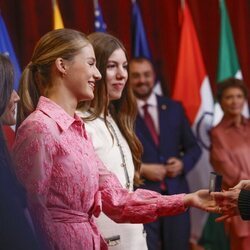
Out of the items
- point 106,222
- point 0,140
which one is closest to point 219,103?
point 106,222

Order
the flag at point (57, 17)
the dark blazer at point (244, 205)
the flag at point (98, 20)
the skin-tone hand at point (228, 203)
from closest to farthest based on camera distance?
the skin-tone hand at point (228, 203), the dark blazer at point (244, 205), the flag at point (57, 17), the flag at point (98, 20)

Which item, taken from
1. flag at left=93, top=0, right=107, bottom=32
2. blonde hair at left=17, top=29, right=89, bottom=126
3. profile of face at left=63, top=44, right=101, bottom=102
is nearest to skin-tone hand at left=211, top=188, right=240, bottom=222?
profile of face at left=63, top=44, right=101, bottom=102

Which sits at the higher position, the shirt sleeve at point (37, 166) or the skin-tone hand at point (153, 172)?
the shirt sleeve at point (37, 166)

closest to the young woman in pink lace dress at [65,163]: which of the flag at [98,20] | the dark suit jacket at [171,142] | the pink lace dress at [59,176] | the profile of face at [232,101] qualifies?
the pink lace dress at [59,176]

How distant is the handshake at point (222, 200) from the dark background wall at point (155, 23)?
2524 mm

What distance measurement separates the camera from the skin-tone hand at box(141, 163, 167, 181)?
5078 millimetres

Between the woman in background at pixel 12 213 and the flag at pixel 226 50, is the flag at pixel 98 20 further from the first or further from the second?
the woman in background at pixel 12 213

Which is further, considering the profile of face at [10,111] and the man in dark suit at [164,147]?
the man in dark suit at [164,147]

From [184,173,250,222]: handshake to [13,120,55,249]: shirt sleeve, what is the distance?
2.23 feet

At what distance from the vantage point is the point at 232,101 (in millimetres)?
5602

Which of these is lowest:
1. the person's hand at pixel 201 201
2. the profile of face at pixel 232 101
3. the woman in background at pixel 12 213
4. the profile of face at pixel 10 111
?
the person's hand at pixel 201 201

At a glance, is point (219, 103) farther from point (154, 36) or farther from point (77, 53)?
point (77, 53)

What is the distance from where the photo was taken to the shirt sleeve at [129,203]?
3008mm

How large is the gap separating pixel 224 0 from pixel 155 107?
51.6 inches
